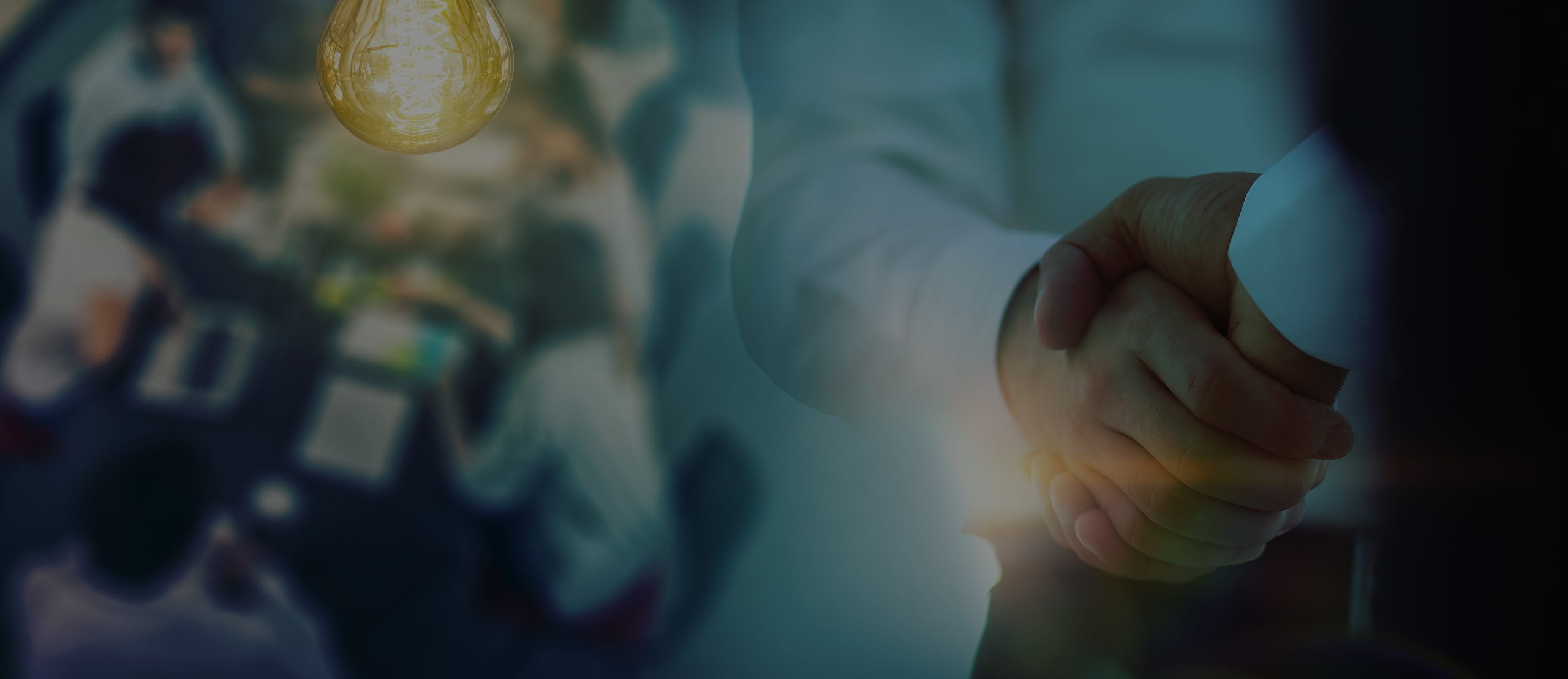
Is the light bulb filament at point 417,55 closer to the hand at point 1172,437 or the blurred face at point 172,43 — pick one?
the hand at point 1172,437

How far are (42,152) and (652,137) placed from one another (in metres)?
0.99

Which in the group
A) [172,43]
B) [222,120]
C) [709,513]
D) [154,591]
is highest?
[172,43]

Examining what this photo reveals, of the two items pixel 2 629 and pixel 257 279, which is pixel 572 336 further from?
pixel 2 629

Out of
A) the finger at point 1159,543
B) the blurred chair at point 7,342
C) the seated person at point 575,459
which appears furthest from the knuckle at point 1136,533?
the blurred chair at point 7,342

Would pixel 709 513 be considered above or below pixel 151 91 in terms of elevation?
below

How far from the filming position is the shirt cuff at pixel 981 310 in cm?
69

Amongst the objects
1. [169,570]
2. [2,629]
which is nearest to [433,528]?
[169,570]

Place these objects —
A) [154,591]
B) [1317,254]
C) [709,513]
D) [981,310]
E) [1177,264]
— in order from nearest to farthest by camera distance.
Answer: [1317,254]
[1177,264]
[981,310]
[709,513]
[154,591]

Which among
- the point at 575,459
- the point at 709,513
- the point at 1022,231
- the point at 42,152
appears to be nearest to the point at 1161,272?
the point at 1022,231

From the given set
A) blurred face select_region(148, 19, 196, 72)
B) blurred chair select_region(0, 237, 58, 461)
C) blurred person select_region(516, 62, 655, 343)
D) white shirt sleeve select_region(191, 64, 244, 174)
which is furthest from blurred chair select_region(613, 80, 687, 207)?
blurred chair select_region(0, 237, 58, 461)

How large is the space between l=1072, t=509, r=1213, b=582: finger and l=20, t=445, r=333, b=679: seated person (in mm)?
1114

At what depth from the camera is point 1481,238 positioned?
462 mm

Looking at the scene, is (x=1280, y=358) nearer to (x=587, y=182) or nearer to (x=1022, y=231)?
(x=1022, y=231)

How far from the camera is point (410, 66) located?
57 cm
